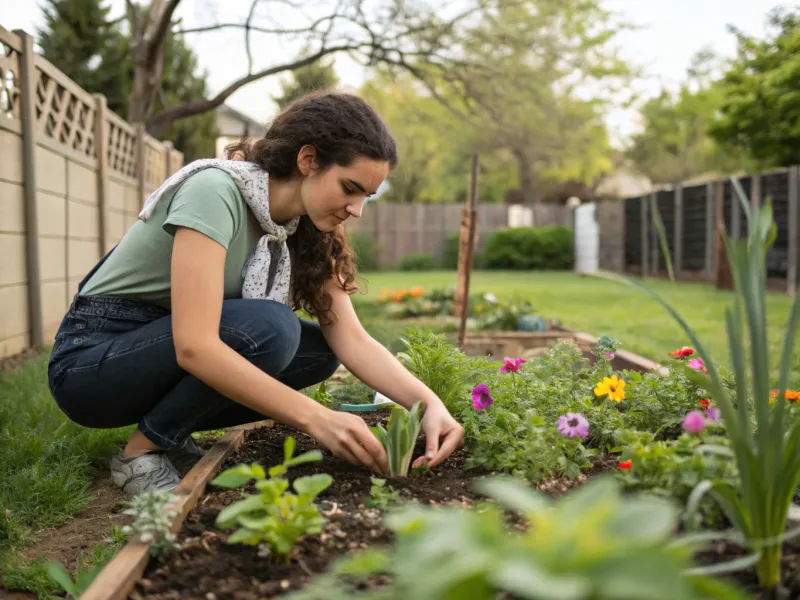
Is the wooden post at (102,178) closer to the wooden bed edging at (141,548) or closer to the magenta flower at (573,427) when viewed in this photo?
the wooden bed edging at (141,548)

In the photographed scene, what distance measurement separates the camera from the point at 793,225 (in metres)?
9.39

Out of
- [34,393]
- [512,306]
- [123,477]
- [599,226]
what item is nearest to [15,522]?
[123,477]

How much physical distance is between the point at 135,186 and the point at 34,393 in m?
5.04

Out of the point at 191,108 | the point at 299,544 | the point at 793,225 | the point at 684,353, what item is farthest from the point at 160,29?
the point at 299,544

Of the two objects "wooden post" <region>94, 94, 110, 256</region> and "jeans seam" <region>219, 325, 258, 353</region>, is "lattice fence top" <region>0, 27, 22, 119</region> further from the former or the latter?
"jeans seam" <region>219, 325, 258, 353</region>

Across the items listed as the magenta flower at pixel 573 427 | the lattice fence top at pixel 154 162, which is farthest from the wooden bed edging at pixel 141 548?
the lattice fence top at pixel 154 162

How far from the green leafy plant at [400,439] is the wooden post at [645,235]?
43.6ft

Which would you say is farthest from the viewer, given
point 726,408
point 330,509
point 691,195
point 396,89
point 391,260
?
point 396,89

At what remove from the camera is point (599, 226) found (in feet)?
54.8

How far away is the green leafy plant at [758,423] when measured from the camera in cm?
105

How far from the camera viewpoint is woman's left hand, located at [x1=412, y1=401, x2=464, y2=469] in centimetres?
185

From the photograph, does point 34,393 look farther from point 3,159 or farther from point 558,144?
point 558,144

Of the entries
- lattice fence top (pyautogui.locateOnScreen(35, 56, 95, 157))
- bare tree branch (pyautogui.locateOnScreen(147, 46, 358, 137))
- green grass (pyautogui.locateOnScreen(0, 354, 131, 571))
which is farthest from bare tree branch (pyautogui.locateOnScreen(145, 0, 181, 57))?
green grass (pyautogui.locateOnScreen(0, 354, 131, 571))

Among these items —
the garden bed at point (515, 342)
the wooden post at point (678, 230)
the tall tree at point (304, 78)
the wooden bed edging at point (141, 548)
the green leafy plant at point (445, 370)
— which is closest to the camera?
the wooden bed edging at point (141, 548)
